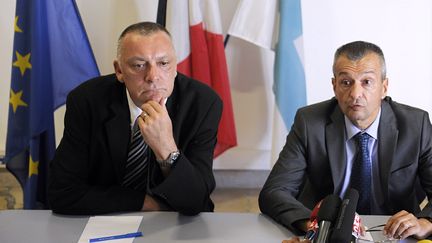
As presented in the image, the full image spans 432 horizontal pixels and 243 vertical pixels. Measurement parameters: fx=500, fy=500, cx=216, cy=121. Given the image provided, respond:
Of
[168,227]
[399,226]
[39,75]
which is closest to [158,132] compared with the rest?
[168,227]

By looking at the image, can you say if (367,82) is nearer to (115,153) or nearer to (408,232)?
(408,232)

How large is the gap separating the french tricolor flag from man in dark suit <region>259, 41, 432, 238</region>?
4.16ft

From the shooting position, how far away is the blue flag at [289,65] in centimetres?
320

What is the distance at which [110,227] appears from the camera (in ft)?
5.48

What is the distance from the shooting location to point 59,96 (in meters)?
3.01

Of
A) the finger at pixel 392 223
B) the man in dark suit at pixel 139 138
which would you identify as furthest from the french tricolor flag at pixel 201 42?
the finger at pixel 392 223

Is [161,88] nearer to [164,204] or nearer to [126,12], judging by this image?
[164,204]

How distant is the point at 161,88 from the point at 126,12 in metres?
1.53

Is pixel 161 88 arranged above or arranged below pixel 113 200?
above

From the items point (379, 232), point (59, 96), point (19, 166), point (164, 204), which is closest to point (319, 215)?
point (379, 232)

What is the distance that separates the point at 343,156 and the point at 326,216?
38.3 inches

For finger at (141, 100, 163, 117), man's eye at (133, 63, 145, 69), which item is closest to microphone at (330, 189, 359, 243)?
finger at (141, 100, 163, 117)

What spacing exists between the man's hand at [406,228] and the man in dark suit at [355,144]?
329mm

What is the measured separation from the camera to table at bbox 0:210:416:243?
158cm
